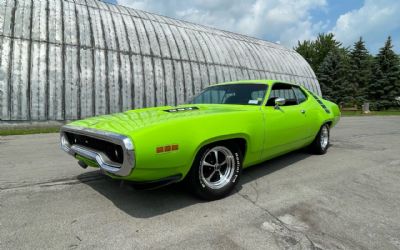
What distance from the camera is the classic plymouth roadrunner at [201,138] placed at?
2.50 meters

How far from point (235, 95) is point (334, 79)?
3270 cm

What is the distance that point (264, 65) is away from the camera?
18.2 meters

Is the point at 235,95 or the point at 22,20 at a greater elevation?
the point at 22,20

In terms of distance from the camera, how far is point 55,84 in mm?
10531

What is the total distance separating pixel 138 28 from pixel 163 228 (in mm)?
12657

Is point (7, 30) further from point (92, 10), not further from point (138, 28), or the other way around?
point (138, 28)

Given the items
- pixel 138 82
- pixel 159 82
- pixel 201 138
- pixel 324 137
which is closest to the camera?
pixel 201 138

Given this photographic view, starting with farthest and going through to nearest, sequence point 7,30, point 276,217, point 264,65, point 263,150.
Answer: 1. point 264,65
2. point 7,30
3. point 263,150
4. point 276,217

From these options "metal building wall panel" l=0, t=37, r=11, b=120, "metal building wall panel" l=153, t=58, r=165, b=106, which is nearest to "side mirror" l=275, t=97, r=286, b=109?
"metal building wall panel" l=153, t=58, r=165, b=106

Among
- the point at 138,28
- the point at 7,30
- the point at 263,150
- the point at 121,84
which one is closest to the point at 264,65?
the point at 138,28

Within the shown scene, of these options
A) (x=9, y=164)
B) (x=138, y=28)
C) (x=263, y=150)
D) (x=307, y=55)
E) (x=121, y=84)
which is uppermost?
(x=307, y=55)

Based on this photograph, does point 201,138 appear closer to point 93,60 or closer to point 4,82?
point 4,82

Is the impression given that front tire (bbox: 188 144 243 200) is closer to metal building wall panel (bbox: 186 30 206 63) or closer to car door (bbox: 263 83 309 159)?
car door (bbox: 263 83 309 159)

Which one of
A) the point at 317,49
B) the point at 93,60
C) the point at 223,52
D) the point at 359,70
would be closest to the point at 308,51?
the point at 317,49
